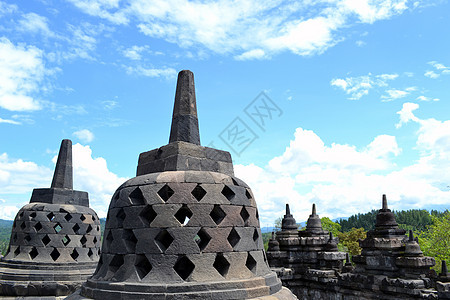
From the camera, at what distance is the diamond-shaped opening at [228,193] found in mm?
4516

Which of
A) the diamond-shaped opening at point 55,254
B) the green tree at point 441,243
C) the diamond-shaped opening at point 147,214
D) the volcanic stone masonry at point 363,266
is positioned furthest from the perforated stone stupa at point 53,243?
the green tree at point 441,243

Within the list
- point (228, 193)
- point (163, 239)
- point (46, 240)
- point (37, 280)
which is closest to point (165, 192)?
point (163, 239)

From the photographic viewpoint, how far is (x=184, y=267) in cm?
423

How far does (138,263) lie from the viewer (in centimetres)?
407

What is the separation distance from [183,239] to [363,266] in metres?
8.75

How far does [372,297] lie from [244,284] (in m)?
7.96

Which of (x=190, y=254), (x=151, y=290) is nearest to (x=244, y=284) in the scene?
(x=190, y=254)

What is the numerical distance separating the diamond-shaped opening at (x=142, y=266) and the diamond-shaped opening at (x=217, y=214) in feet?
3.24

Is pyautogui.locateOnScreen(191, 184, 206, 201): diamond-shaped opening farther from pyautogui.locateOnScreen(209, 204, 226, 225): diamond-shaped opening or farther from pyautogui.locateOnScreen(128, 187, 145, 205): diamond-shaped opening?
pyautogui.locateOnScreen(128, 187, 145, 205): diamond-shaped opening

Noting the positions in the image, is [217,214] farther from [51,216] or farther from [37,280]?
[51,216]

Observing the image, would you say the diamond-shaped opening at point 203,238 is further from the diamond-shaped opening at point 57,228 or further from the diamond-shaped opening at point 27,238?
the diamond-shaped opening at point 27,238

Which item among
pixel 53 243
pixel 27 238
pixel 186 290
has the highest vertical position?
pixel 186 290

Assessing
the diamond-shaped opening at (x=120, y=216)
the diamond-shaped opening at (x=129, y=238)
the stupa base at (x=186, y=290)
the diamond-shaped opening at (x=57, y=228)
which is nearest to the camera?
the stupa base at (x=186, y=290)

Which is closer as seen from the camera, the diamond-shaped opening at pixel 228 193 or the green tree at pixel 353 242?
the diamond-shaped opening at pixel 228 193
